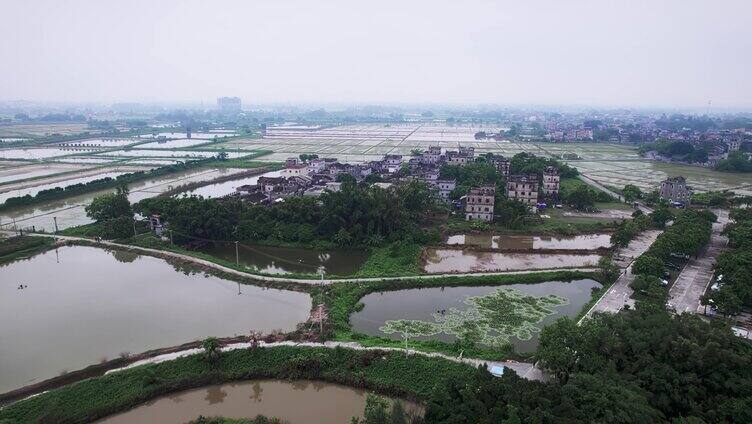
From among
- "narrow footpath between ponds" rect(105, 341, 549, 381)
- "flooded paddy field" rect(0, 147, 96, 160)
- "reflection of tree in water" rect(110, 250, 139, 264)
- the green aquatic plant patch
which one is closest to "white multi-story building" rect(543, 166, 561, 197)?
the green aquatic plant patch

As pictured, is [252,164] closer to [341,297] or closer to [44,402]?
Answer: [341,297]

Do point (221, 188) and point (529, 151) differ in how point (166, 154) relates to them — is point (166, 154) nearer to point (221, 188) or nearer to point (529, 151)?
point (221, 188)

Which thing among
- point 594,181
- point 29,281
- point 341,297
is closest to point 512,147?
point 594,181

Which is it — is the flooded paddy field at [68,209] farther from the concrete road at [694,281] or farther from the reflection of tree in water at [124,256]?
the concrete road at [694,281]

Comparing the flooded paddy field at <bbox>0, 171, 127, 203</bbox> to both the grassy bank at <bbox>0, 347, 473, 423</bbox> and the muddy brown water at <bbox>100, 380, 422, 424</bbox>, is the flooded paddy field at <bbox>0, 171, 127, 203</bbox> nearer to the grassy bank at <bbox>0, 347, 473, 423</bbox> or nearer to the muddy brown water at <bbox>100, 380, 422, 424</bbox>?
the grassy bank at <bbox>0, 347, 473, 423</bbox>

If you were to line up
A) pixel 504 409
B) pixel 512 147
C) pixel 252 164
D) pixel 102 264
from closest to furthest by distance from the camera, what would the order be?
pixel 504 409 < pixel 102 264 < pixel 252 164 < pixel 512 147

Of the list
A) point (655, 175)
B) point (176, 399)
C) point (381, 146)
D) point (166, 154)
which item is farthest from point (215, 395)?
point (381, 146)
